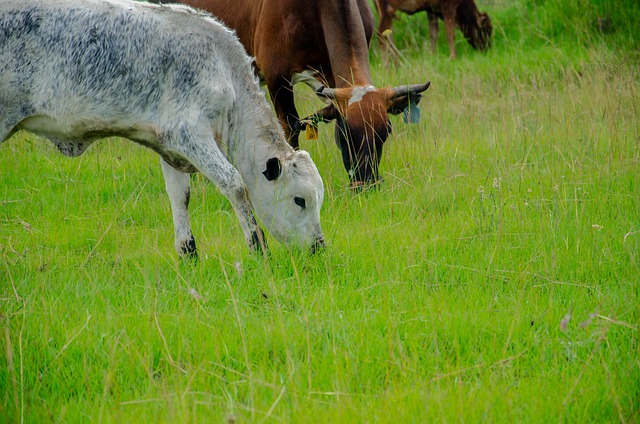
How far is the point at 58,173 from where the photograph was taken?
26.0ft

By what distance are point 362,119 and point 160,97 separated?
218 cm

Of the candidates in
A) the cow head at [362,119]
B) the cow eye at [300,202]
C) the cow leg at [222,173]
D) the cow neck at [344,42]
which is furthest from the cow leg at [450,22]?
the cow leg at [222,173]

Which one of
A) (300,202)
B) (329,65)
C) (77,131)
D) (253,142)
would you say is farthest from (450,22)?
(77,131)

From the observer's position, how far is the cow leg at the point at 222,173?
17.5ft

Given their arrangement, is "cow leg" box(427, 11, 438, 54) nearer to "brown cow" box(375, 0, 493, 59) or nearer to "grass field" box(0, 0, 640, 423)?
"brown cow" box(375, 0, 493, 59)

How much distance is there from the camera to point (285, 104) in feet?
27.2

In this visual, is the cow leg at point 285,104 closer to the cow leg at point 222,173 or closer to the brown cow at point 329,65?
the brown cow at point 329,65

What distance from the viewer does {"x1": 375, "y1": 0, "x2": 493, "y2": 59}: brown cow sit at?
1446 cm

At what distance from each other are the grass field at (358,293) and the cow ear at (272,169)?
1.76 ft

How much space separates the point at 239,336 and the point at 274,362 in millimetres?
290

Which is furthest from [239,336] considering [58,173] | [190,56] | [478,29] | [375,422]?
[478,29]

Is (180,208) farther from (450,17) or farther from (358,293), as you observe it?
(450,17)

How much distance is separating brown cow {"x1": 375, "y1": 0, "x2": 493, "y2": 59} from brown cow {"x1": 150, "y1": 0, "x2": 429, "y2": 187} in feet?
20.3

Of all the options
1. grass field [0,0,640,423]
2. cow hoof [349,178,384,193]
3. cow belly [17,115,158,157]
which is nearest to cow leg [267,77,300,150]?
grass field [0,0,640,423]
